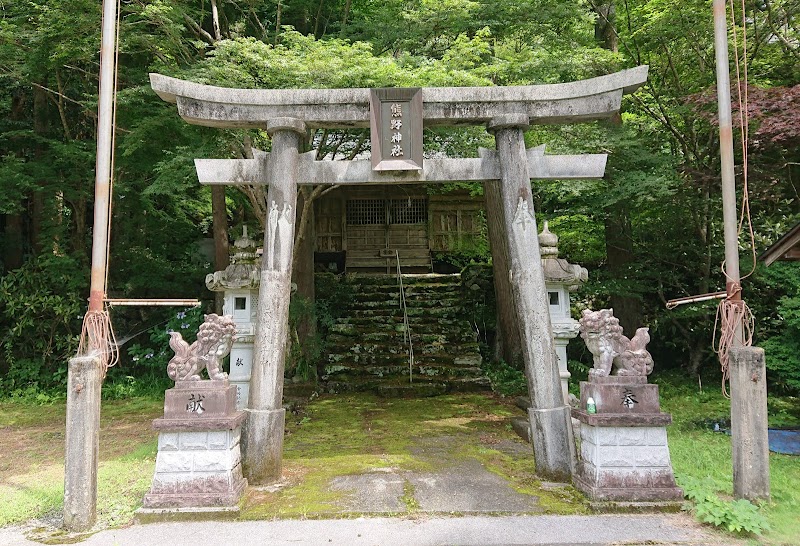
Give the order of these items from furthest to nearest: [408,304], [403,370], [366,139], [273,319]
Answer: [408,304] < [403,370] < [366,139] < [273,319]

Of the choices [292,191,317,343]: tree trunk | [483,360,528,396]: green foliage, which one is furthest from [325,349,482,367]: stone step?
[292,191,317,343]: tree trunk

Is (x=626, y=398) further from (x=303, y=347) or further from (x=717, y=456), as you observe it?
(x=303, y=347)

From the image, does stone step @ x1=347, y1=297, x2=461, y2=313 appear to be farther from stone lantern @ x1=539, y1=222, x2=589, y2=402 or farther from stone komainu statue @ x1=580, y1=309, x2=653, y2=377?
stone komainu statue @ x1=580, y1=309, x2=653, y2=377

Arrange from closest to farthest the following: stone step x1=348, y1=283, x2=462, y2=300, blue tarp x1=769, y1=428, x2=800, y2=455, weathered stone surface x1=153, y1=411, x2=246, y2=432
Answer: weathered stone surface x1=153, y1=411, x2=246, y2=432
blue tarp x1=769, y1=428, x2=800, y2=455
stone step x1=348, y1=283, x2=462, y2=300

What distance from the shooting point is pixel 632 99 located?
1105cm

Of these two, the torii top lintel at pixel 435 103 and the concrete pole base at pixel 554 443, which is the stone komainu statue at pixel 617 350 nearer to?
the concrete pole base at pixel 554 443

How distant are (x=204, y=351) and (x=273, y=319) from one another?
857 mm

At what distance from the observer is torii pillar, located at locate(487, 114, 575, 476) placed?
5559 mm

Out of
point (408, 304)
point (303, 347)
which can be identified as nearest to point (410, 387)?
point (303, 347)

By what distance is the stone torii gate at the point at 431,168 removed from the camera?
569 cm

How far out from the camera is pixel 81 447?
174 inches

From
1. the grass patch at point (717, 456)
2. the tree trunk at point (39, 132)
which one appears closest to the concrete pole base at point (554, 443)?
the grass patch at point (717, 456)

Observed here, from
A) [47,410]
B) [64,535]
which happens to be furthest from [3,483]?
[47,410]

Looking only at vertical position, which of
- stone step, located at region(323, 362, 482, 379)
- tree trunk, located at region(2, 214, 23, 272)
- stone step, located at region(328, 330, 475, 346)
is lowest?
stone step, located at region(323, 362, 482, 379)
